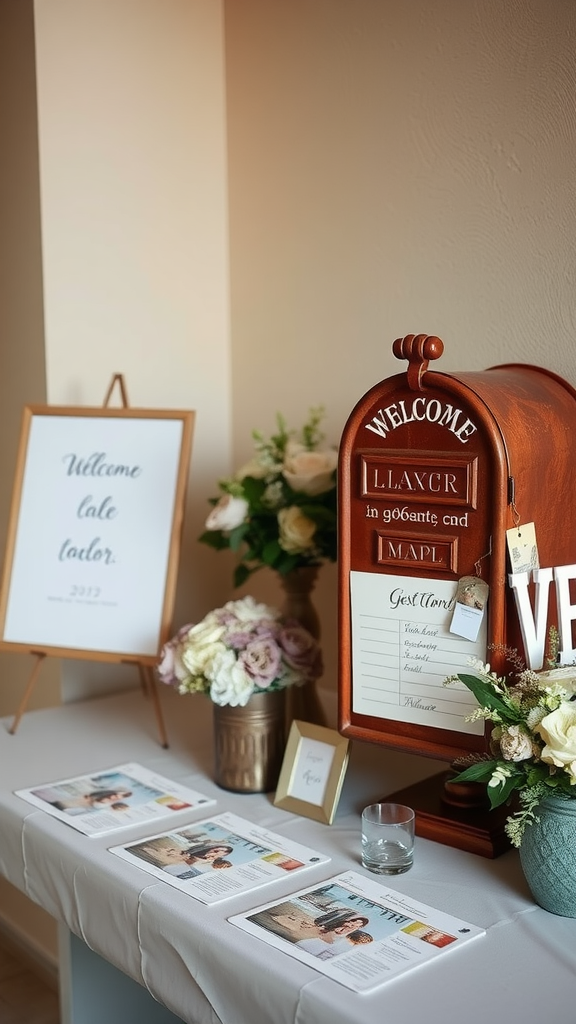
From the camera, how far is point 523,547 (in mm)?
1328

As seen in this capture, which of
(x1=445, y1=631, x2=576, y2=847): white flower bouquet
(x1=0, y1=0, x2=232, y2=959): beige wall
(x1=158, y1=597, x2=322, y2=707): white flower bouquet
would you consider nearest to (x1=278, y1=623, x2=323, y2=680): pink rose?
(x1=158, y1=597, x2=322, y2=707): white flower bouquet

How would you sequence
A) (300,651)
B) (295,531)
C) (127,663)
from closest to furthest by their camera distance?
(300,651) → (295,531) → (127,663)

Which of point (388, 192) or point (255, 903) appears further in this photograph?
point (388, 192)

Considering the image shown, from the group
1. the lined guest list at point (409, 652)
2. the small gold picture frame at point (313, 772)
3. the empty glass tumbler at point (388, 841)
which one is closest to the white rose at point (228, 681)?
the small gold picture frame at point (313, 772)

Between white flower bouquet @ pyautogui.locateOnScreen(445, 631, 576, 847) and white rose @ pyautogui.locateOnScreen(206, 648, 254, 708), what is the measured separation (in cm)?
45

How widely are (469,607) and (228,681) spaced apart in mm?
455

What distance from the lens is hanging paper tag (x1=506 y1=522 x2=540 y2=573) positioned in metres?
1.31

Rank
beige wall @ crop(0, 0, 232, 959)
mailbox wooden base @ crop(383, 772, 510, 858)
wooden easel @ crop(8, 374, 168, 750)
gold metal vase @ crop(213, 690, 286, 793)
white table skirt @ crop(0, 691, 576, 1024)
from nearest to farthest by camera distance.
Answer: white table skirt @ crop(0, 691, 576, 1024) → mailbox wooden base @ crop(383, 772, 510, 858) → gold metal vase @ crop(213, 690, 286, 793) → wooden easel @ crop(8, 374, 168, 750) → beige wall @ crop(0, 0, 232, 959)

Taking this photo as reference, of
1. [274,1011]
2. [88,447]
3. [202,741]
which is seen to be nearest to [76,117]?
[88,447]

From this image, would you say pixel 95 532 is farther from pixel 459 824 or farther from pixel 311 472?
pixel 459 824

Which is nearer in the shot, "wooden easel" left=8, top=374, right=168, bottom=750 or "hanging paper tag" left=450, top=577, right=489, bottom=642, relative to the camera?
"hanging paper tag" left=450, top=577, right=489, bottom=642

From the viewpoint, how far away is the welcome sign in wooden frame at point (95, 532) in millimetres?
1947

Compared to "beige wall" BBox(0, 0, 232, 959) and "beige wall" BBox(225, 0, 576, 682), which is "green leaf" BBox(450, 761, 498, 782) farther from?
"beige wall" BBox(0, 0, 232, 959)

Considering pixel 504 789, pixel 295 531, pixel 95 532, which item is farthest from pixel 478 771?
pixel 95 532
